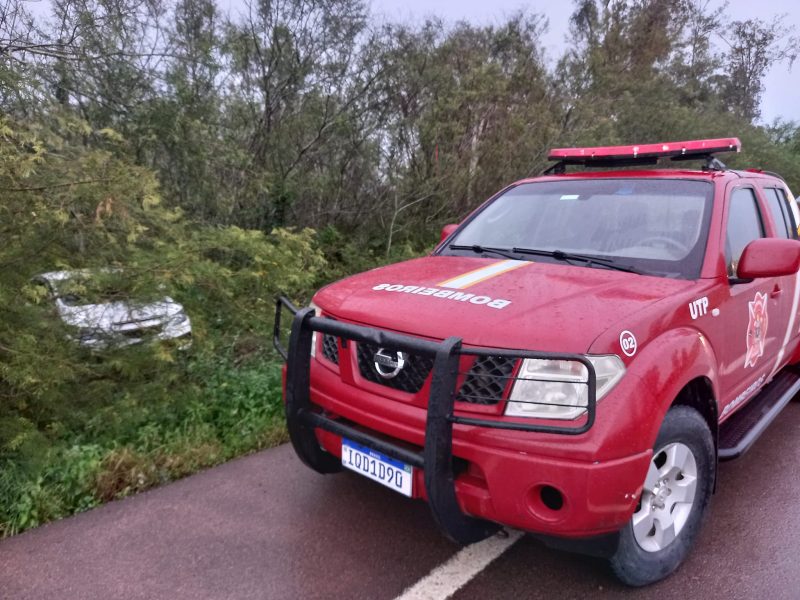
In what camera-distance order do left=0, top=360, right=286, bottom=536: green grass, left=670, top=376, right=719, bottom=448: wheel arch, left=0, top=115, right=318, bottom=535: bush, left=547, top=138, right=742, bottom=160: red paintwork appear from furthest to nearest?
left=547, top=138, right=742, bottom=160: red paintwork < left=0, top=115, right=318, bottom=535: bush < left=0, top=360, right=286, bottom=536: green grass < left=670, top=376, right=719, bottom=448: wheel arch

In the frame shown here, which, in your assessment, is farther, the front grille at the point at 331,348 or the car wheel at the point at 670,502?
the front grille at the point at 331,348

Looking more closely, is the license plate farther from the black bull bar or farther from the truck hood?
the truck hood

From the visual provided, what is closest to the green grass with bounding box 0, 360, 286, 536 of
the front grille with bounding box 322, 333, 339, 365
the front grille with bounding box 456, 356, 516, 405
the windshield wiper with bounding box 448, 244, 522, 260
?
the front grille with bounding box 322, 333, 339, 365

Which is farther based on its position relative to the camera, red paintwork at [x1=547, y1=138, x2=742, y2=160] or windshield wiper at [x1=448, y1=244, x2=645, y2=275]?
red paintwork at [x1=547, y1=138, x2=742, y2=160]

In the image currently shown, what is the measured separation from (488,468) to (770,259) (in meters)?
1.82

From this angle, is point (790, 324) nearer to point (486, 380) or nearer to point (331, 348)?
point (486, 380)

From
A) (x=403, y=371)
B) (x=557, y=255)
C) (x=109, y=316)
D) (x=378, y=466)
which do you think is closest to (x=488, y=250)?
(x=557, y=255)

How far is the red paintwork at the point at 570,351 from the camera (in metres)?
2.19

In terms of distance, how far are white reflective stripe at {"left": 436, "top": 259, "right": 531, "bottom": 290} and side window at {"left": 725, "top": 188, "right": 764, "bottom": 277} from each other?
1.11 m

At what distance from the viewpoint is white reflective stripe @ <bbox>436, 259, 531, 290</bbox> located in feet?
9.58

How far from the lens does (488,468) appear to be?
2.27 metres

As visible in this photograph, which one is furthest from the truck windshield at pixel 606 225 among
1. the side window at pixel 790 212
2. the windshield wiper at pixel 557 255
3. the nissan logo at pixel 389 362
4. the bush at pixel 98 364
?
the bush at pixel 98 364

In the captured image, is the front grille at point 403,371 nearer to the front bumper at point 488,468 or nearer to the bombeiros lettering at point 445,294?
the front bumper at point 488,468

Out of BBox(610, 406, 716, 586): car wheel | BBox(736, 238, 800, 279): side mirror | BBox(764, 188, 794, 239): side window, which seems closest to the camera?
BBox(610, 406, 716, 586): car wheel
